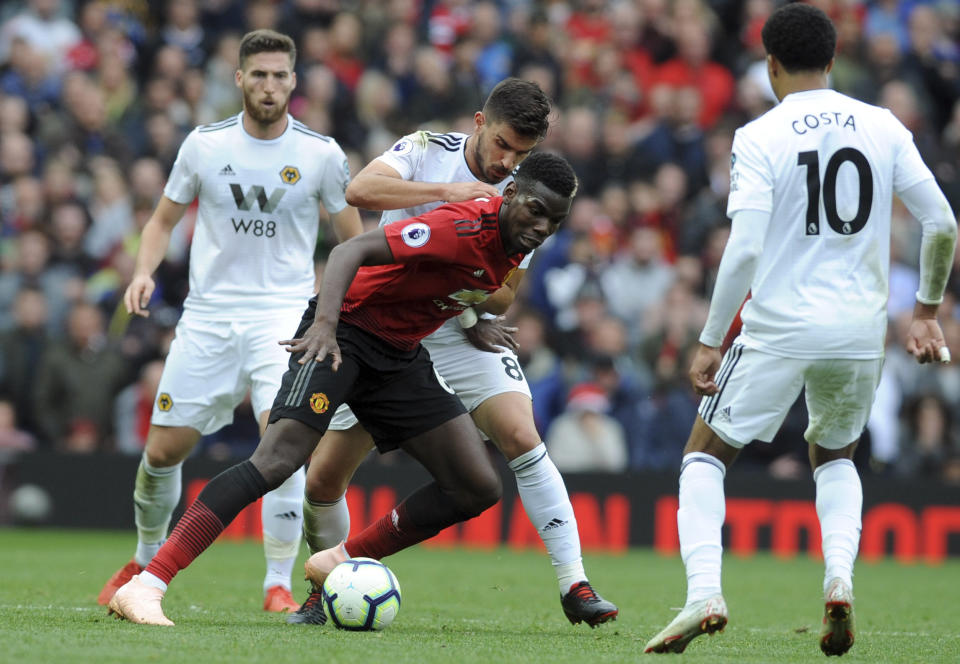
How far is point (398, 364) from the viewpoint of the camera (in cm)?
634

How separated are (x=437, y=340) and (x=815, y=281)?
79.3 inches

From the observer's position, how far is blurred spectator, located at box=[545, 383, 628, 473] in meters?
13.2

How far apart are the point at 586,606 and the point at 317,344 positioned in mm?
1808

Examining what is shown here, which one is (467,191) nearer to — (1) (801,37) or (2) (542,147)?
(1) (801,37)

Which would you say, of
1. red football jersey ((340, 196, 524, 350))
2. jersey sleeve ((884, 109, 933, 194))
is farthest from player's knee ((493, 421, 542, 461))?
jersey sleeve ((884, 109, 933, 194))

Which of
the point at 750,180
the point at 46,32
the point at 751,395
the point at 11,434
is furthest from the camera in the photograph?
the point at 46,32

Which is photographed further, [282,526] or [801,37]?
[282,526]

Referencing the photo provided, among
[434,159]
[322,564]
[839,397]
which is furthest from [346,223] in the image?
[839,397]

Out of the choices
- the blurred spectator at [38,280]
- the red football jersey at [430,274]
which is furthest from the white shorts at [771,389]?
the blurred spectator at [38,280]

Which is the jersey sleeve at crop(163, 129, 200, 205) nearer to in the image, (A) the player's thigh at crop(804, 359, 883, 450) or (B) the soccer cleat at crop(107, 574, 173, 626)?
(B) the soccer cleat at crop(107, 574, 173, 626)

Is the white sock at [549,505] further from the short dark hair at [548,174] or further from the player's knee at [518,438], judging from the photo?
the short dark hair at [548,174]

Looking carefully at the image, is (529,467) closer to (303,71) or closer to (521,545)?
(521,545)

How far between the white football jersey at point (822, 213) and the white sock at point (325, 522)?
2.40m

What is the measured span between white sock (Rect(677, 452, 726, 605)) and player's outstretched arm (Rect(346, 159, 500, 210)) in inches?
59.6
